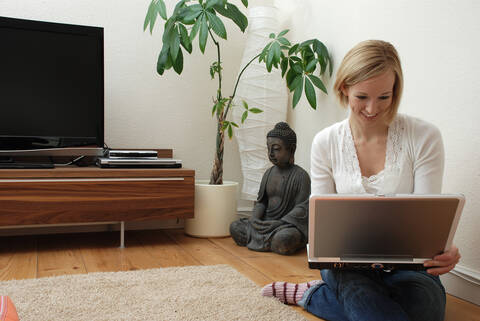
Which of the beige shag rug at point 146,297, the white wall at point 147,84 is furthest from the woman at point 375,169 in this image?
the white wall at point 147,84

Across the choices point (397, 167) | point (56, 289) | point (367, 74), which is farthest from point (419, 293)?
point (56, 289)

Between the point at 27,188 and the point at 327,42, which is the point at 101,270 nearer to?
the point at 27,188

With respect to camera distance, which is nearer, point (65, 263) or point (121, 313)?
point (121, 313)

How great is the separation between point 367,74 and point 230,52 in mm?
1786

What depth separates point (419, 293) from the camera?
122 cm

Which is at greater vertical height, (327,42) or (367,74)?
(327,42)

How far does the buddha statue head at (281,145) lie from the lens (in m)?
2.35

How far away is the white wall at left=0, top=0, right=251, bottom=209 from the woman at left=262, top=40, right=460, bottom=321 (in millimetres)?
1489

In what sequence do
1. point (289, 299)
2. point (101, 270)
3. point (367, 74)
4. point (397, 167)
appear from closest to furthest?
point (367, 74)
point (397, 167)
point (289, 299)
point (101, 270)

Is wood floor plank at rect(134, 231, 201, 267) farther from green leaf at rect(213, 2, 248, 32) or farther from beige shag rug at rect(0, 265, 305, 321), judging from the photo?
green leaf at rect(213, 2, 248, 32)

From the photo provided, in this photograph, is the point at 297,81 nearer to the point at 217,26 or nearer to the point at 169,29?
the point at 217,26

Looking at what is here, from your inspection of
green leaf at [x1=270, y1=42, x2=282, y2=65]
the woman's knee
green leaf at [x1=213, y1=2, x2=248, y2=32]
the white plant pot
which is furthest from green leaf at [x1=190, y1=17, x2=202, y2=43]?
the woman's knee

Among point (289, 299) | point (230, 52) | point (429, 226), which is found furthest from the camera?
point (230, 52)

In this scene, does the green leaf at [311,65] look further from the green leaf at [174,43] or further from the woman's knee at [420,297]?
the woman's knee at [420,297]
